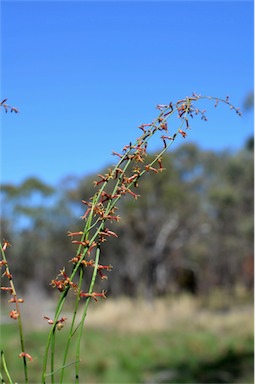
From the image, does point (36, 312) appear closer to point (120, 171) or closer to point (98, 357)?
point (98, 357)

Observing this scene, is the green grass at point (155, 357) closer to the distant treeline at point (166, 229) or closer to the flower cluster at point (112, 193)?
the flower cluster at point (112, 193)

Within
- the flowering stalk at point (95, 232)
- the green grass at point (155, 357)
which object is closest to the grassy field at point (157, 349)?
the green grass at point (155, 357)

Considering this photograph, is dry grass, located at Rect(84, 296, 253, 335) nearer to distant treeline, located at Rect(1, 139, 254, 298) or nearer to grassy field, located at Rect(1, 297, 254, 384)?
grassy field, located at Rect(1, 297, 254, 384)

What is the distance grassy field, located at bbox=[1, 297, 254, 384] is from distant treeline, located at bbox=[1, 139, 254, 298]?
590 centimetres

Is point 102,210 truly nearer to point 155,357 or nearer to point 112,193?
point 112,193

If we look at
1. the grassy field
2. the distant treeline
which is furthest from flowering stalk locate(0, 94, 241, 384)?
the distant treeline

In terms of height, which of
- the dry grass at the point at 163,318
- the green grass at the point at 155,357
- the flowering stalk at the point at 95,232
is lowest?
the flowering stalk at the point at 95,232

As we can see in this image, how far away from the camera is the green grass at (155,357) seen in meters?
8.12

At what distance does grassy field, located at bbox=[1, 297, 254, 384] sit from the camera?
324 inches

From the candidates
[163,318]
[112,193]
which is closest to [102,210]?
[112,193]

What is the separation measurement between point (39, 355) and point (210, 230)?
46.6 ft

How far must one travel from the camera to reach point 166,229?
21047 mm

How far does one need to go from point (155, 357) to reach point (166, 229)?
1171 centimetres

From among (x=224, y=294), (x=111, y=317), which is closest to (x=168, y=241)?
(x=224, y=294)
